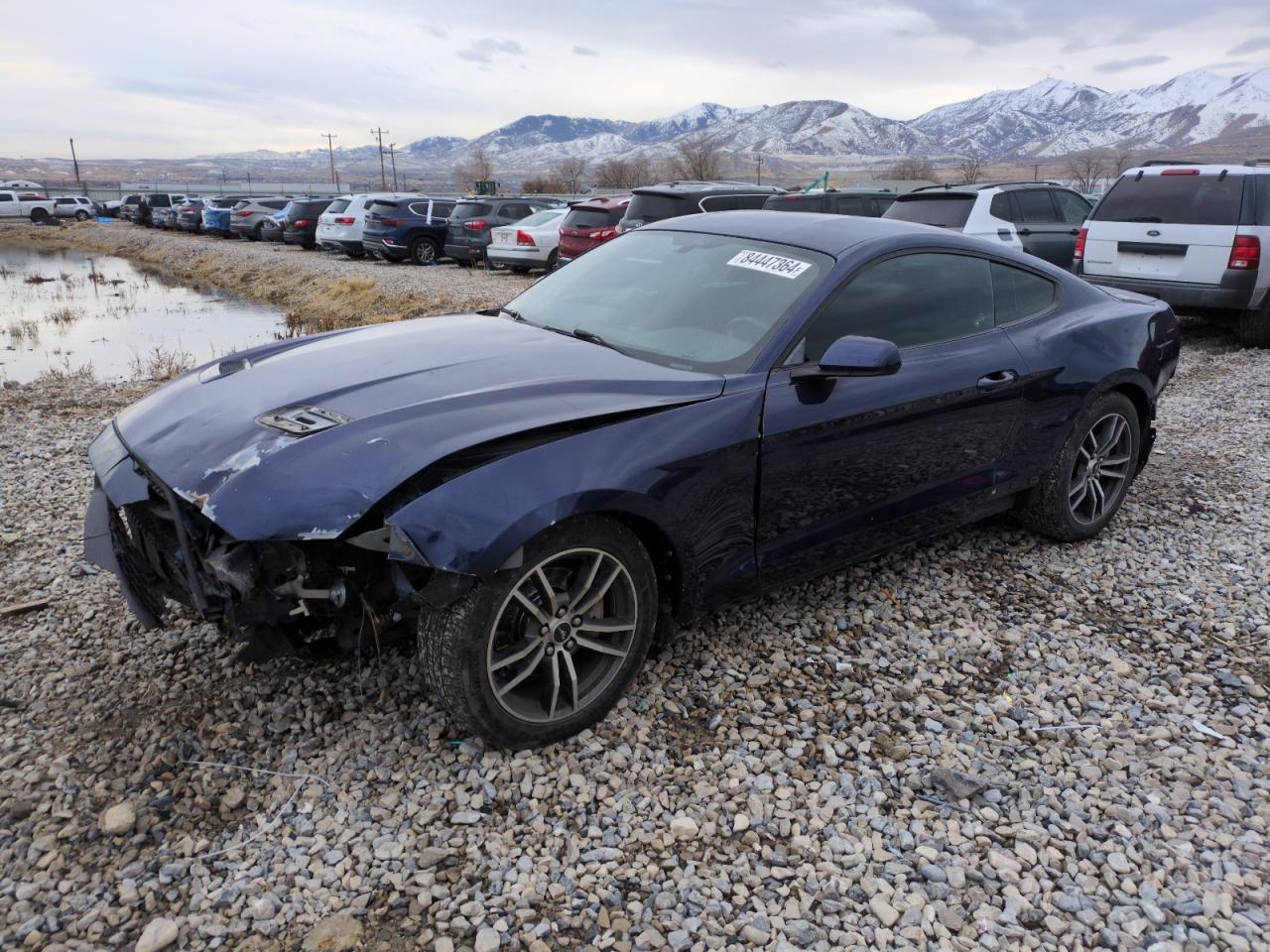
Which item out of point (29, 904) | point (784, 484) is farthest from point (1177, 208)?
point (29, 904)

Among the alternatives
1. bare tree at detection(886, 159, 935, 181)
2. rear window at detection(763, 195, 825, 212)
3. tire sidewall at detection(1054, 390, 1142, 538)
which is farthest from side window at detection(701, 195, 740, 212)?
bare tree at detection(886, 159, 935, 181)

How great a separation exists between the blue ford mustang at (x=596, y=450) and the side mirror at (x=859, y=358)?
Answer: 0.04 feet

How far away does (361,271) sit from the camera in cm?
1956

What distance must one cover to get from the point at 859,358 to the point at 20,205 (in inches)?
2268

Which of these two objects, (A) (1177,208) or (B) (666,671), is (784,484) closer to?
(B) (666,671)

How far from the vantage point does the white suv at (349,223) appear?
23031mm

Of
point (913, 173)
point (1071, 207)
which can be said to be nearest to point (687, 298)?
point (1071, 207)

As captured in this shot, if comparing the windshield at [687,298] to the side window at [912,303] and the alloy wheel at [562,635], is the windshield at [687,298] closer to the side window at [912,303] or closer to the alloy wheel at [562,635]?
the side window at [912,303]

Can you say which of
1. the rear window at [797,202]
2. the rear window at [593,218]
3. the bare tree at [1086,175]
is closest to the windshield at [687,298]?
the rear window at [797,202]

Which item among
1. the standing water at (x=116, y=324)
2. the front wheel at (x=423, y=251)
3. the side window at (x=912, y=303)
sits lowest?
the standing water at (x=116, y=324)

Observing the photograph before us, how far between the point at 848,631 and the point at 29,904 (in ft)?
9.51

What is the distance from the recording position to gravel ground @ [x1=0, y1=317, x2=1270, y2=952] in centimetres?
238

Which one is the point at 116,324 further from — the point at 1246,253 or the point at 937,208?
the point at 1246,253

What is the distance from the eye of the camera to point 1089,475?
181 inches
